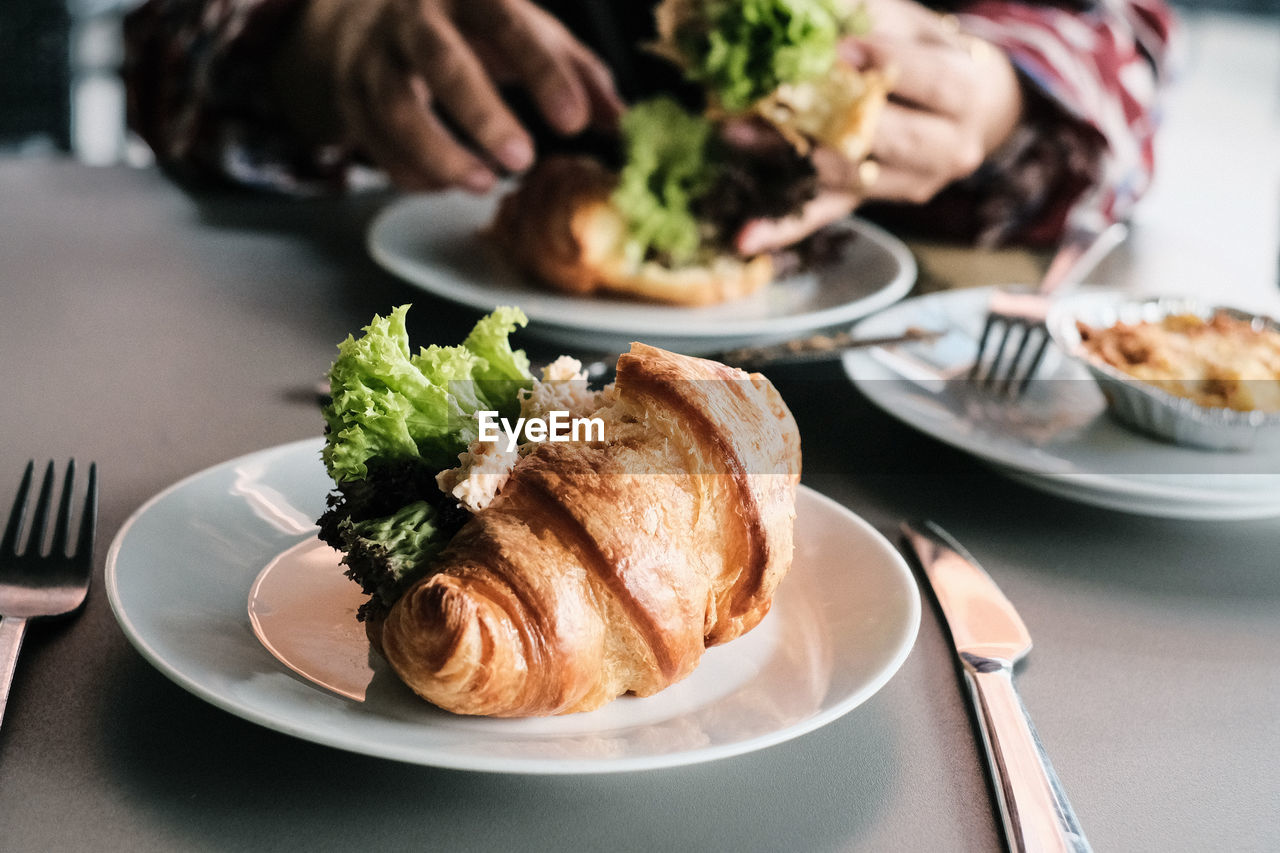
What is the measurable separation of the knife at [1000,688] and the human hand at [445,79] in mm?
1111

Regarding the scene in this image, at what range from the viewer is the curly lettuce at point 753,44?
158 cm

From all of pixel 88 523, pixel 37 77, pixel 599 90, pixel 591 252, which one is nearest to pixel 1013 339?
pixel 591 252

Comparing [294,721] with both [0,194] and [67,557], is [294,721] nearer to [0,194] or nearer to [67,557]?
[67,557]

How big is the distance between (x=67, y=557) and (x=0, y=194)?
1.40m

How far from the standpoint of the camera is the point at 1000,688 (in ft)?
2.83

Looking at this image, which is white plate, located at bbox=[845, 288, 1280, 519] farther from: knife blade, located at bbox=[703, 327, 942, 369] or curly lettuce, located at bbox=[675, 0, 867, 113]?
curly lettuce, located at bbox=[675, 0, 867, 113]

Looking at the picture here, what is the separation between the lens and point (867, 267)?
1955 mm

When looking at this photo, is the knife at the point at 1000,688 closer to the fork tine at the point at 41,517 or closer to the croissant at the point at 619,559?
the croissant at the point at 619,559

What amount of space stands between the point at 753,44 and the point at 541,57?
0.43 meters

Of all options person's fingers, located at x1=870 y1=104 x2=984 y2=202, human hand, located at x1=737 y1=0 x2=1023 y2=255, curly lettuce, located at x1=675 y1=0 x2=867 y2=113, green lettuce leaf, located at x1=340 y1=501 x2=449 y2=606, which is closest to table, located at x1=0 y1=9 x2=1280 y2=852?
green lettuce leaf, located at x1=340 y1=501 x2=449 y2=606

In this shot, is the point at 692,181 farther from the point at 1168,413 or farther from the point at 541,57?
the point at 1168,413

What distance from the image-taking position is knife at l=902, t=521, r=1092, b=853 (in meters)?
0.71

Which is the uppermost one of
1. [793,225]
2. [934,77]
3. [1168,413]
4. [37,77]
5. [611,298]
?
[934,77]

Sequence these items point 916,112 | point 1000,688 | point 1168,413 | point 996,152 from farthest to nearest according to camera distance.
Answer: point 996,152, point 916,112, point 1168,413, point 1000,688
